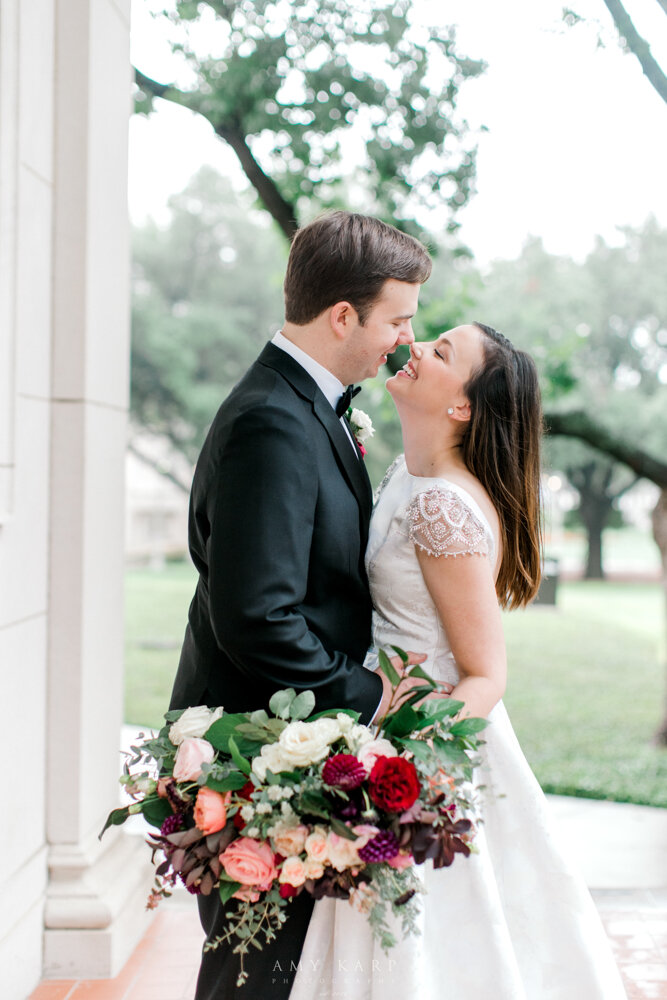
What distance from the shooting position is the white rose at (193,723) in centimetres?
184

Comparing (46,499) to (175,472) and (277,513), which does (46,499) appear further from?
(175,472)

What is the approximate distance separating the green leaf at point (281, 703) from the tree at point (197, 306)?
19.0m

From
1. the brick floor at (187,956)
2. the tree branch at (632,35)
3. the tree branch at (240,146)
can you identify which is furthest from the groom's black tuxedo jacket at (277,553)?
the tree branch at (240,146)

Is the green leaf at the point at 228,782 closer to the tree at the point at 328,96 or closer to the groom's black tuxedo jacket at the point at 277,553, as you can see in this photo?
the groom's black tuxedo jacket at the point at 277,553

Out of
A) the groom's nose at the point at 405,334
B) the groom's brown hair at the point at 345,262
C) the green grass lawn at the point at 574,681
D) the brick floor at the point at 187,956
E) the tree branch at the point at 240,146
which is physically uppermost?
the tree branch at the point at 240,146

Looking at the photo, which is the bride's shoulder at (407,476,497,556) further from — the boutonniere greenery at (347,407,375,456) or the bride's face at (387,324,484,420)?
the boutonniere greenery at (347,407,375,456)

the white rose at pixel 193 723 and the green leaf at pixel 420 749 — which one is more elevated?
the green leaf at pixel 420 749

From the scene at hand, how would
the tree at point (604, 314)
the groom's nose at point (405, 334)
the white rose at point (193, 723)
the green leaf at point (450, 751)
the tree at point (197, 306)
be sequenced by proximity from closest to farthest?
the green leaf at point (450, 751)
the white rose at point (193, 723)
the groom's nose at point (405, 334)
the tree at point (604, 314)
the tree at point (197, 306)

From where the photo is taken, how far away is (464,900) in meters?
2.08

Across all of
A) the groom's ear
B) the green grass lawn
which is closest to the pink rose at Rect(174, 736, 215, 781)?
the groom's ear

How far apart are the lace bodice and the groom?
0.06m

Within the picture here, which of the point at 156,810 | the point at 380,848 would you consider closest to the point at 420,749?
the point at 380,848

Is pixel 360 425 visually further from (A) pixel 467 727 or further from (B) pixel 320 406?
(A) pixel 467 727

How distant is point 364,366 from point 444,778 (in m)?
0.91
